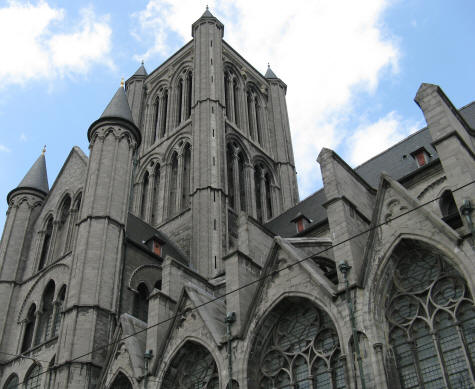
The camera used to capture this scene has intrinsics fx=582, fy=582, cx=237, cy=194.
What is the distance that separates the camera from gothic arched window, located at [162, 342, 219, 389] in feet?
52.1

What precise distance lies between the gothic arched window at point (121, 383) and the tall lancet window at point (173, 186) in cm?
1590

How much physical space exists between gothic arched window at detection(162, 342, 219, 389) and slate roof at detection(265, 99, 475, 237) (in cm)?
813

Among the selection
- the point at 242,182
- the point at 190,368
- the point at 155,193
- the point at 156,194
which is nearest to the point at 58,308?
the point at 190,368

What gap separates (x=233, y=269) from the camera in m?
16.3

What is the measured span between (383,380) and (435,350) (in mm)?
1250

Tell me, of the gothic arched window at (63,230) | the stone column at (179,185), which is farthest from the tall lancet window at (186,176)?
the gothic arched window at (63,230)

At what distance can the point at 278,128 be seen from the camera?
41.0m

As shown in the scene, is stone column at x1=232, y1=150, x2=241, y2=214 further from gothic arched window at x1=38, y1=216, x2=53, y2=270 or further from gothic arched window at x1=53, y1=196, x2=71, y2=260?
gothic arched window at x1=38, y1=216, x2=53, y2=270

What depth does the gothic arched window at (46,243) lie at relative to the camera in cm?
2539

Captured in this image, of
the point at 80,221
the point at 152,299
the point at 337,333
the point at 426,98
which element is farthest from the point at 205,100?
the point at 337,333

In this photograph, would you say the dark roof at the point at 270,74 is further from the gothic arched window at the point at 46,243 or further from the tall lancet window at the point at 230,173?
the gothic arched window at the point at 46,243

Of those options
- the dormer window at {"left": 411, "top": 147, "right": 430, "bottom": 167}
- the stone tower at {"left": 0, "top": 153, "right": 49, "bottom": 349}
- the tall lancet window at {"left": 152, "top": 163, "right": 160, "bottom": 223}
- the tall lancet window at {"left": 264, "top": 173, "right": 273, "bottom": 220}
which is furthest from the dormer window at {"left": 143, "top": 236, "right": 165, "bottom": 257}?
the dormer window at {"left": 411, "top": 147, "right": 430, "bottom": 167}

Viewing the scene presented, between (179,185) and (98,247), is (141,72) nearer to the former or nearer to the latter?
(179,185)

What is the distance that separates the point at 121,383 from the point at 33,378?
197 inches
